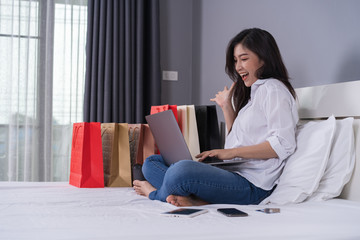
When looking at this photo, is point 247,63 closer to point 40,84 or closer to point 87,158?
point 87,158

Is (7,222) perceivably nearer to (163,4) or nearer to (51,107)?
(51,107)

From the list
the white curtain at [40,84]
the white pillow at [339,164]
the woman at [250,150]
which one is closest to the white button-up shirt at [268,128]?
the woman at [250,150]

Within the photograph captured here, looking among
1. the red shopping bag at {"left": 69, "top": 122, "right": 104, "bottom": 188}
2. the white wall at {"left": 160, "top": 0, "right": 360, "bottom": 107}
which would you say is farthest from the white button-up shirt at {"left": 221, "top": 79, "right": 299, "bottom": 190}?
the red shopping bag at {"left": 69, "top": 122, "right": 104, "bottom": 188}

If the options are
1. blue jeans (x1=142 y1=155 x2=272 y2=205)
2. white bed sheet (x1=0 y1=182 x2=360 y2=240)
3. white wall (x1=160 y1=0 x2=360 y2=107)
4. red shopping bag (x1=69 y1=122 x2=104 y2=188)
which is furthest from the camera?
red shopping bag (x1=69 y1=122 x2=104 y2=188)

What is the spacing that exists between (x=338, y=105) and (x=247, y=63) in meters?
0.42

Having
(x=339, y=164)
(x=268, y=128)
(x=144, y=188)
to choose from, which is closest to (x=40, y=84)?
(x=144, y=188)

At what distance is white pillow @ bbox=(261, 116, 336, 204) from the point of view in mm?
1453

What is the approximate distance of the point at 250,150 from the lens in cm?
151

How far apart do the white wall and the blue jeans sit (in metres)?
A: 0.65

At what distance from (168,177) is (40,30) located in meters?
2.21

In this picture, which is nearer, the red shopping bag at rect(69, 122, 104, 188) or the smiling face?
the smiling face

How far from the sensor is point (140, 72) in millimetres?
3229

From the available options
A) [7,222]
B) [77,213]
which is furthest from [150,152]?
[7,222]

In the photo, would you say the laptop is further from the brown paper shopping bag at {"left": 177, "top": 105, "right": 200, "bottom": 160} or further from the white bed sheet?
A: the brown paper shopping bag at {"left": 177, "top": 105, "right": 200, "bottom": 160}
